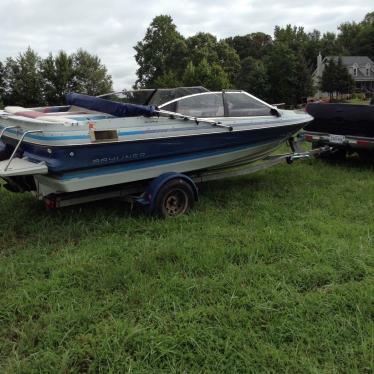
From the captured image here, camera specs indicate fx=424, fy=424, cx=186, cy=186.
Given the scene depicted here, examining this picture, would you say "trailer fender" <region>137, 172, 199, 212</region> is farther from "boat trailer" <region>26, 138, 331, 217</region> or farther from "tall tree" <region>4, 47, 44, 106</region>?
"tall tree" <region>4, 47, 44, 106</region>

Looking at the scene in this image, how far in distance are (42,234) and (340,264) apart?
3.25m

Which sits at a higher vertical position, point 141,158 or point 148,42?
point 148,42

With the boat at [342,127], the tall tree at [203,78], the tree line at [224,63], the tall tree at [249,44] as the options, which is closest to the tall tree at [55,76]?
the tree line at [224,63]

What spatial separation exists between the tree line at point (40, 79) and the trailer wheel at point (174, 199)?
3164 cm

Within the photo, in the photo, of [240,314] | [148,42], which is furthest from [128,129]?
[148,42]

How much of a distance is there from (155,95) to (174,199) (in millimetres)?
1706

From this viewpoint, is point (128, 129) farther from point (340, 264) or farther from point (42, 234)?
point (340, 264)

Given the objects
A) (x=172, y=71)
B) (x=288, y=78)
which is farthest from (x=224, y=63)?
(x=288, y=78)

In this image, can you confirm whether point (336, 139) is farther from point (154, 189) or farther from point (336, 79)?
point (336, 79)

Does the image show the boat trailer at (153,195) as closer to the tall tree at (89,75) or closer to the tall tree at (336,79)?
the tall tree at (89,75)

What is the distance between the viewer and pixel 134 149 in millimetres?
5070

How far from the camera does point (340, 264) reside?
12.7 feet

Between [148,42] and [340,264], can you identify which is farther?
[148,42]

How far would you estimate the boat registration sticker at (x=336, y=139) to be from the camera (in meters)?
7.96
